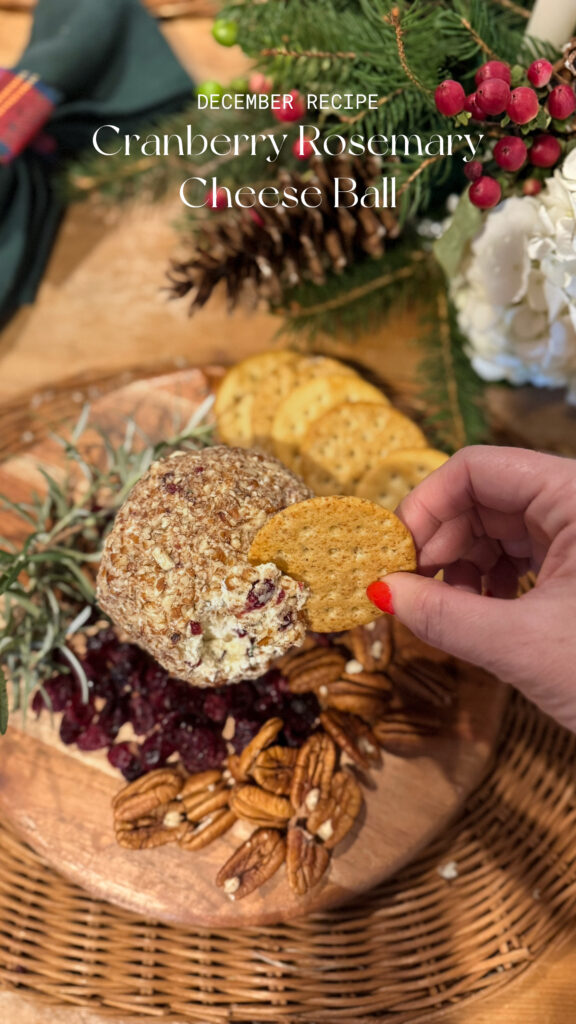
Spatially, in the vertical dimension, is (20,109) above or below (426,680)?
above

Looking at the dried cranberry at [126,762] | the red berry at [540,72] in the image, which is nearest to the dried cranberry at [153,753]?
the dried cranberry at [126,762]

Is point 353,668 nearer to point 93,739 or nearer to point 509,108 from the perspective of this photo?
point 93,739

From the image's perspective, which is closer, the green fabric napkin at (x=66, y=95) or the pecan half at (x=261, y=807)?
the pecan half at (x=261, y=807)

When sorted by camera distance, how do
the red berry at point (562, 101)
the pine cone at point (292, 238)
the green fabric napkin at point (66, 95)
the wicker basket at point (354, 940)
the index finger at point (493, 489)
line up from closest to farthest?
the index finger at point (493, 489) < the red berry at point (562, 101) < the wicker basket at point (354, 940) < the pine cone at point (292, 238) < the green fabric napkin at point (66, 95)

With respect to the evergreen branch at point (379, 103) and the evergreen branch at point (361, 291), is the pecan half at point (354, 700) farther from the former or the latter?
the evergreen branch at point (379, 103)

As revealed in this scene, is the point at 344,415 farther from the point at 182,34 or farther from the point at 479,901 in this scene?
the point at 182,34

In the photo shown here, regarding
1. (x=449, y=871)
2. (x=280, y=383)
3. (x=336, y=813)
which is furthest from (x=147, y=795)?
(x=280, y=383)

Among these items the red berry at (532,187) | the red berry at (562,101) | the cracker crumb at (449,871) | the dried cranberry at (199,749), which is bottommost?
the cracker crumb at (449,871)
